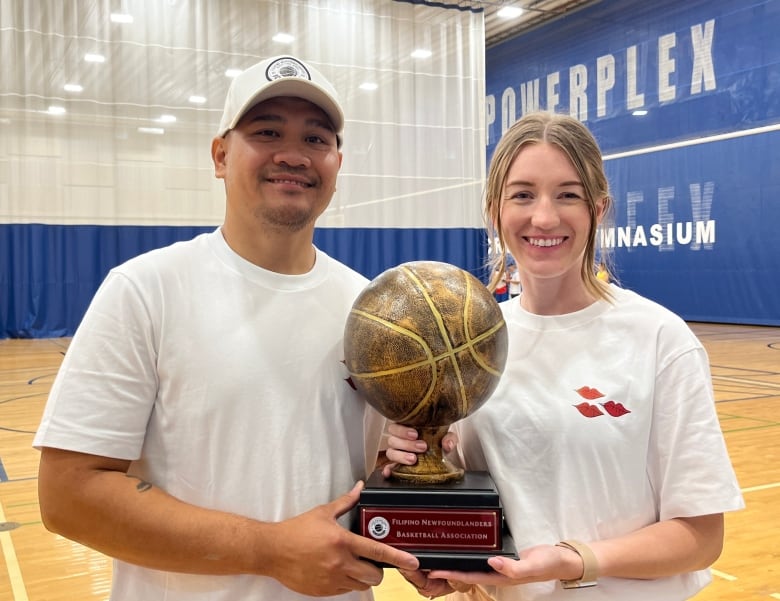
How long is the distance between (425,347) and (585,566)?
480 millimetres

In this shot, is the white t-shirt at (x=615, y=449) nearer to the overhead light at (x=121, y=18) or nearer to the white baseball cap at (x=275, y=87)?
the white baseball cap at (x=275, y=87)

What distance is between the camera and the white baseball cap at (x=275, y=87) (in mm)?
1492

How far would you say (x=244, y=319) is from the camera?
150 cm

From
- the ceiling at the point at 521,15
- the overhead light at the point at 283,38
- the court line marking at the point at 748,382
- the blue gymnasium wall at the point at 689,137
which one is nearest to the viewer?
the court line marking at the point at 748,382

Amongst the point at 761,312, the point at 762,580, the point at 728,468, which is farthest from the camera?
the point at 761,312

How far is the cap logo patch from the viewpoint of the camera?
150 centimetres

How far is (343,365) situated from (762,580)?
7.73ft

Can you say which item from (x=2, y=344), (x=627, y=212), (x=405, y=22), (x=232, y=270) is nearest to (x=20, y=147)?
(x=2, y=344)

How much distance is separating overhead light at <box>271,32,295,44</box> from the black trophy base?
12367 mm

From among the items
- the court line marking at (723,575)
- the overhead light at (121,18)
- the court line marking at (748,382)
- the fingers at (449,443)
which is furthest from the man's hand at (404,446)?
the overhead light at (121,18)

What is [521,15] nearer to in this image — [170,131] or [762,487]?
[170,131]

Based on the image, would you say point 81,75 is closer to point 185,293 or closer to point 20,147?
point 20,147

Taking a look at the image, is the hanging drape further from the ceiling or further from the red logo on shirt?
the red logo on shirt

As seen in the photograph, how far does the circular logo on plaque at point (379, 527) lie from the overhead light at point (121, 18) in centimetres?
1220
